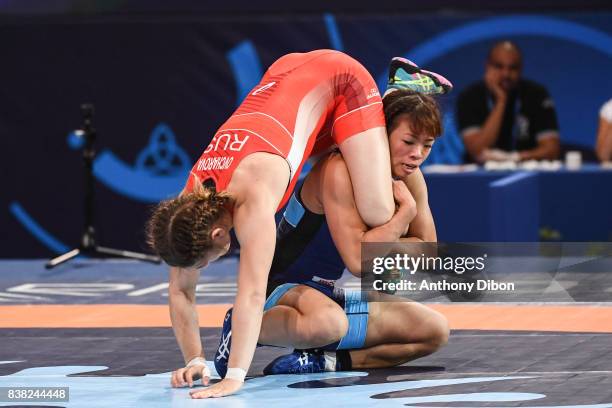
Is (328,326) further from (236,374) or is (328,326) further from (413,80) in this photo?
(413,80)

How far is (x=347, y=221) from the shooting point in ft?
18.0

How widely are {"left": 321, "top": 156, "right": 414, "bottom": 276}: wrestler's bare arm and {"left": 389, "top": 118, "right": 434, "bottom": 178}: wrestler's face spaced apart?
0.59 ft

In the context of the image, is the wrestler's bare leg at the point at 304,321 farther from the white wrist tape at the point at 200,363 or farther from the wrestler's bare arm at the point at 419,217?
the wrestler's bare arm at the point at 419,217

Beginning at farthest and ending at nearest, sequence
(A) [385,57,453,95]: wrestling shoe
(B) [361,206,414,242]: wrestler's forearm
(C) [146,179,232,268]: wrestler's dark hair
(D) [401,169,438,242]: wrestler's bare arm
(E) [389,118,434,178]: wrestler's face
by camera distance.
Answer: (A) [385,57,453,95]: wrestling shoe
(D) [401,169,438,242]: wrestler's bare arm
(E) [389,118,434,178]: wrestler's face
(B) [361,206,414,242]: wrestler's forearm
(C) [146,179,232,268]: wrestler's dark hair

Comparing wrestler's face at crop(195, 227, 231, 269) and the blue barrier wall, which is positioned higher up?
the blue barrier wall

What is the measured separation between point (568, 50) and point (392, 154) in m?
5.37

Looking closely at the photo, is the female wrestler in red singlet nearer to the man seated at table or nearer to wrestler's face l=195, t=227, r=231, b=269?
wrestler's face l=195, t=227, r=231, b=269

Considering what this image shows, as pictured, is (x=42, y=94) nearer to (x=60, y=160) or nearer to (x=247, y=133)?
(x=60, y=160)

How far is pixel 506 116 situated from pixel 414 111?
4801 mm

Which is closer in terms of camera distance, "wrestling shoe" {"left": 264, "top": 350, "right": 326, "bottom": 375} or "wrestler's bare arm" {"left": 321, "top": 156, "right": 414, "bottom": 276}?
"wrestler's bare arm" {"left": 321, "top": 156, "right": 414, "bottom": 276}

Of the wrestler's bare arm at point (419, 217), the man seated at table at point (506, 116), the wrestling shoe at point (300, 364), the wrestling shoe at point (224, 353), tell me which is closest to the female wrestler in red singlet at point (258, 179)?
the wrestling shoe at point (224, 353)

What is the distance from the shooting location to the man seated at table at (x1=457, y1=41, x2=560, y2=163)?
10266mm

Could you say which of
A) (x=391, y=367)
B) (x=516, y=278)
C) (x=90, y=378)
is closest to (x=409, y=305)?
(x=391, y=367)

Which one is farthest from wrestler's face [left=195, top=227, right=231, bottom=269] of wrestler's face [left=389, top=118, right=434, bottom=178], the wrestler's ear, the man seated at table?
the man seated at table
